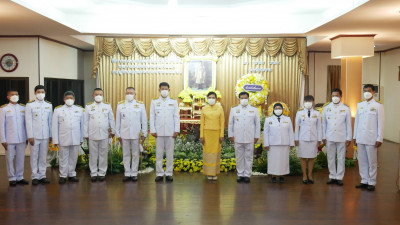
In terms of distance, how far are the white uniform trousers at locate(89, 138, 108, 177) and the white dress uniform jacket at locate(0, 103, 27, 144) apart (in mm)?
1175

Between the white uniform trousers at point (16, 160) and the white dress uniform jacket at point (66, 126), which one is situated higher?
the white dress uniform jacket at point (66, 126)

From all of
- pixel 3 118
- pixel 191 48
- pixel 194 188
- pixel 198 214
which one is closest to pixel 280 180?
pixel 194 188

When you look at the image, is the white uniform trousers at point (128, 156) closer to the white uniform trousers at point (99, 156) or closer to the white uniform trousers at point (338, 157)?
the white uniform trousers at point (99, 156)

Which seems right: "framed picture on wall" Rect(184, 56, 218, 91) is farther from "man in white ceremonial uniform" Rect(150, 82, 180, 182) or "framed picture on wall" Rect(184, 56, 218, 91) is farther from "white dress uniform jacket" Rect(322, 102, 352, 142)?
"white dress uniform jacket" Rect(322, 102, 352, 142)

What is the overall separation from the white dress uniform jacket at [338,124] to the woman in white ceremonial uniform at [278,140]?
26.6 inches

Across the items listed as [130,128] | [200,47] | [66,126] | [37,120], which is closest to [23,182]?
[37,120]

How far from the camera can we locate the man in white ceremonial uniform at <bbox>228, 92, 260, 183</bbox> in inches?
306

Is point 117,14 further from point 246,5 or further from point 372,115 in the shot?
point 372,115

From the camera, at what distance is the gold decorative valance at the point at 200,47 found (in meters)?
12.5

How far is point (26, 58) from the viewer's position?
10742 mm

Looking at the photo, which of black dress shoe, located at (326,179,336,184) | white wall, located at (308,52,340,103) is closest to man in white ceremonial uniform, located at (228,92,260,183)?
black dress shoe, located at (326,179,336,184)

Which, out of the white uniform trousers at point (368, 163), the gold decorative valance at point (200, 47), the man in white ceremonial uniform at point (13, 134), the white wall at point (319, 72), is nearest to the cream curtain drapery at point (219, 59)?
the gold decorative valance at point (200, 47)

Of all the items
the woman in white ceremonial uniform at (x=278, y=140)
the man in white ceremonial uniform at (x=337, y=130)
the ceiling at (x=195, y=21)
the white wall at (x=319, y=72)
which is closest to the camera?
the man in white ceremonial uniform at (x=337, y=130)

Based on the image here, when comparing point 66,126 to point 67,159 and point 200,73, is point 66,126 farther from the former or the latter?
point 200,73
